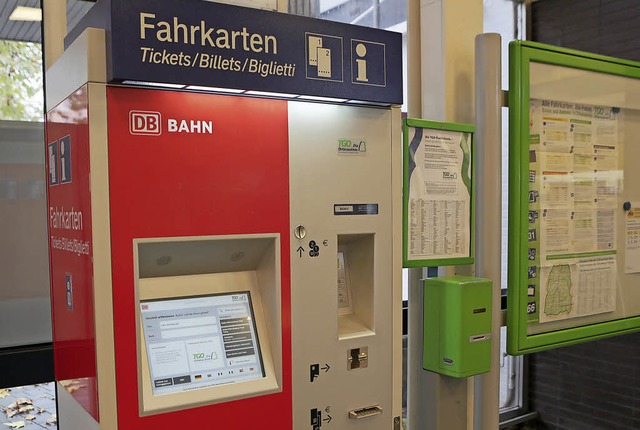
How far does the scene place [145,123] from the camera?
1752 mm

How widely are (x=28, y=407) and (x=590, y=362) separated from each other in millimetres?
3472

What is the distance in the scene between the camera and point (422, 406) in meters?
3.32

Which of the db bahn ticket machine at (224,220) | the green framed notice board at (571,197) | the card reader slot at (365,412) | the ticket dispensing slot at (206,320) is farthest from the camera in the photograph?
the green framed notice board at (571,197)

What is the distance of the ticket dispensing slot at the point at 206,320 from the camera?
1823 mm

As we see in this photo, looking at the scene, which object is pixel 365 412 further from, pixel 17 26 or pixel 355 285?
pixel 17 26

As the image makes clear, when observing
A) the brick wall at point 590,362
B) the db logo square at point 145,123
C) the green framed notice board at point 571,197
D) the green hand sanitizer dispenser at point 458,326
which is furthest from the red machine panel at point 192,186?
the brick wall at point 590,362

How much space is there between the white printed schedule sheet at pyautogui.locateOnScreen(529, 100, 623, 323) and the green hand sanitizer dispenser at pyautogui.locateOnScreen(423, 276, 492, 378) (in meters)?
0.42

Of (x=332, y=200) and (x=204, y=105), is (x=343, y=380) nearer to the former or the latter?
(x=332, y=200)

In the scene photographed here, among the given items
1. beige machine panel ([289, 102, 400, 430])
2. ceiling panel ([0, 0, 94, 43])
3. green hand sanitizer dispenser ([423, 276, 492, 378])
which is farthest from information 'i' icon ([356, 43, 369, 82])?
ceiling panel ([0, 0, 94, 43])

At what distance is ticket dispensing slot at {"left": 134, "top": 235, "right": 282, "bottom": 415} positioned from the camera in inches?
71.8

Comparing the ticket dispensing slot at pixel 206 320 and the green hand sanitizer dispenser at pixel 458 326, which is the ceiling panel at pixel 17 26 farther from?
the green hand sanitizer dispenser at pixel 458 326

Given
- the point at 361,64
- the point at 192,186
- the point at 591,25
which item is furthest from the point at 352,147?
the point at 591,25

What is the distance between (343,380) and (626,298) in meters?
1.91

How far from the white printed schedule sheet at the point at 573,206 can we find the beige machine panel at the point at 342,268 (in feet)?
3.37
